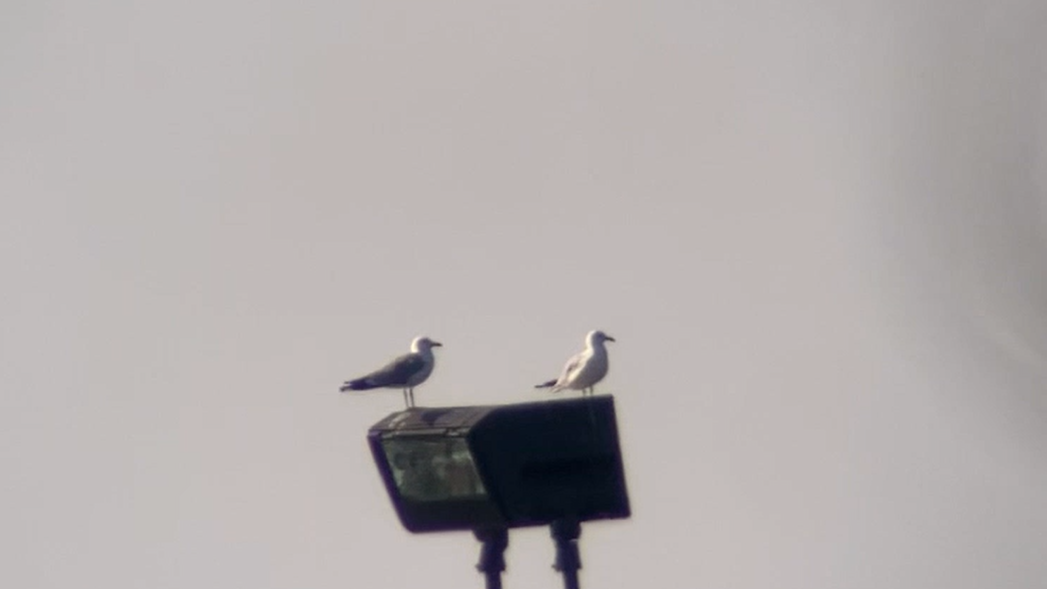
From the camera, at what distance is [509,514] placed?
14.6 meters

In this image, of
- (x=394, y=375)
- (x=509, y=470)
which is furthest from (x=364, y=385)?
(x=509, y=470)

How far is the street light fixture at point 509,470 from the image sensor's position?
47.4 feet

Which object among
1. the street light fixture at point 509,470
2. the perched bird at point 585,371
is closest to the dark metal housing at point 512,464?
the street light fixture at point 509,470

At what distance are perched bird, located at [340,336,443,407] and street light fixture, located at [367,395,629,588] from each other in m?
9.29

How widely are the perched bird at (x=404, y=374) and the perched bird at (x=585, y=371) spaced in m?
1.25

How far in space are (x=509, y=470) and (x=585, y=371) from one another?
29.6 ft

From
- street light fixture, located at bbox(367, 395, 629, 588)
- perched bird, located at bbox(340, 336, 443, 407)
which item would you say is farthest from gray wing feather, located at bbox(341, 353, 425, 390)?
street light fixture, located at bbox(367, 395, 629, 588)

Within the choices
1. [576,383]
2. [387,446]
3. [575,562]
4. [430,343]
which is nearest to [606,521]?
[575,562]

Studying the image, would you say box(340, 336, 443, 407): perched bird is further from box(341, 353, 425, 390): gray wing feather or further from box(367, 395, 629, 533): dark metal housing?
box(367, 395, 629, 533): dark metal housing

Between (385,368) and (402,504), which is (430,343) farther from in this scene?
(402,504)

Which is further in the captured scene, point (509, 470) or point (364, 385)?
point (364, 385)

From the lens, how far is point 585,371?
77.0ft

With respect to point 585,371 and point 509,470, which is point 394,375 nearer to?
point 585,371

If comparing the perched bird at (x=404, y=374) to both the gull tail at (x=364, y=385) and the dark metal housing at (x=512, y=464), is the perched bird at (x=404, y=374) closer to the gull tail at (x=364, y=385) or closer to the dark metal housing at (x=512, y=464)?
the gull tail at (x=364, y=385)
